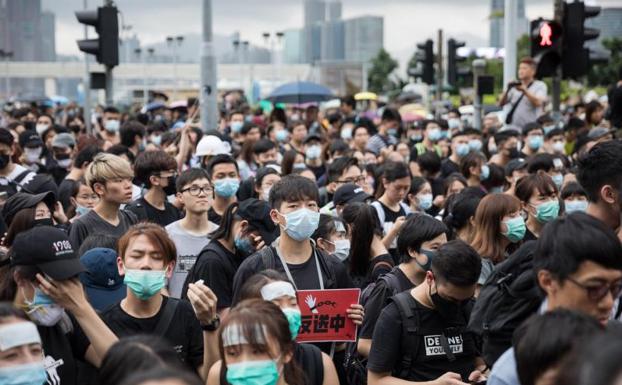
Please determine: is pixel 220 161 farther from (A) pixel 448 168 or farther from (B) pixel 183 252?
(A) pixel 448 168

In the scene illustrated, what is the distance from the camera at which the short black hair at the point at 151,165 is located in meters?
9.38

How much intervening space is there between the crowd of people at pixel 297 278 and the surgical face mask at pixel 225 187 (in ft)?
0.06

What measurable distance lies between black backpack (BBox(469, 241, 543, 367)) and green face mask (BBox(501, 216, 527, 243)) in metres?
2.49

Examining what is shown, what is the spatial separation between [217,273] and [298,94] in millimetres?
21985

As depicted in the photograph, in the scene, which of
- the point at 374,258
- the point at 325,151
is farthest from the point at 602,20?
the point at 374,258

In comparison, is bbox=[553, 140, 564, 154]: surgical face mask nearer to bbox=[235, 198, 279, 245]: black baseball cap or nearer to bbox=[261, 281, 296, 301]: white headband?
bbox=[235, 198, 279, 245]: black baseball cap

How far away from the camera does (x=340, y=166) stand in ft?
37.0

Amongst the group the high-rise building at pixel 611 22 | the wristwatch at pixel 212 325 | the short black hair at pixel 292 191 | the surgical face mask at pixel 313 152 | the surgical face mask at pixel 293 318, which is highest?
the high-rise building at pixel 611 22

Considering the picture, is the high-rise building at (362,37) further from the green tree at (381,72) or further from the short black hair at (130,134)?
the short black hair at (130,134)

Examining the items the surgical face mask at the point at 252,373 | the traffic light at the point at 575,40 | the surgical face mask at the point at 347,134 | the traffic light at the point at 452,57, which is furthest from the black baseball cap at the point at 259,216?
the traffic light at the point at 452,57

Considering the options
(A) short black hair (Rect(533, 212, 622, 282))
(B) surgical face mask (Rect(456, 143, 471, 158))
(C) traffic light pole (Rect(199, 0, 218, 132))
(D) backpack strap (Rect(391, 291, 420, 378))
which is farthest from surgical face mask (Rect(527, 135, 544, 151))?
(A) short black hair (Rect(533, 212, 622, 282))

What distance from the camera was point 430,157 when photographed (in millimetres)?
12664

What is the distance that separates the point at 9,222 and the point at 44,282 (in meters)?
Result: 2.90

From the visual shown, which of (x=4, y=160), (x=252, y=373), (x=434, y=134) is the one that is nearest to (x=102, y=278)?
(x=252, y=373)
